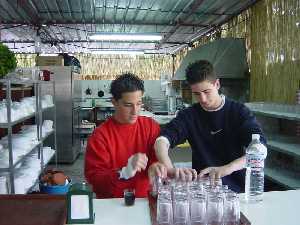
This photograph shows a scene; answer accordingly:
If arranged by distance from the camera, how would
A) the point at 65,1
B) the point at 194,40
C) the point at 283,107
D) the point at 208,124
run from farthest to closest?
1. the point at 194,40
2. the point at 65,1
3. the point at 283,107
4. the point at 208,124

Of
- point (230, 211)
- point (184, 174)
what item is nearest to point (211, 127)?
point (184, 174)

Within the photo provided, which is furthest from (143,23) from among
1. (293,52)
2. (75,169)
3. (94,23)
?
(293,52)

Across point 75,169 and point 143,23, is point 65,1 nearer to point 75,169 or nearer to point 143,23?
point 143,23

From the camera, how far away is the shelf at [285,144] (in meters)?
4.53

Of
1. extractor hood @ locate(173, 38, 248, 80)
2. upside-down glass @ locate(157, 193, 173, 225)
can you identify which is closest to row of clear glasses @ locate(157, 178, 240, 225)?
upside-down glass @ locate(157, 193, 173, 225)

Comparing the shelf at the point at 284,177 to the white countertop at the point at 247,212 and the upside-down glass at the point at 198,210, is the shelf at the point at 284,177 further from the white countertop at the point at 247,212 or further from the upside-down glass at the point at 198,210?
the upside-down glass at the point at 198,210

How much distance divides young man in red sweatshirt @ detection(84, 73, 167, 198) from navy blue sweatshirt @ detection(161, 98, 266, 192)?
257 millimetres

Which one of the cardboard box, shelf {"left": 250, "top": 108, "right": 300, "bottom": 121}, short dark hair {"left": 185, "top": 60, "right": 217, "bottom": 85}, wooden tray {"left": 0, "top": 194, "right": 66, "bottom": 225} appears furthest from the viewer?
the cardboard box

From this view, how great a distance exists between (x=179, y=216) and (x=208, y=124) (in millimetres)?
1073

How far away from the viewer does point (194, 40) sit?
12680 mm

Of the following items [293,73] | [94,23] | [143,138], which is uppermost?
[94,23]

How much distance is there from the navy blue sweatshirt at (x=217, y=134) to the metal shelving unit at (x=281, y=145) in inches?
84.8

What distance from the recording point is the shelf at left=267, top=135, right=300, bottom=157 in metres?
4.53

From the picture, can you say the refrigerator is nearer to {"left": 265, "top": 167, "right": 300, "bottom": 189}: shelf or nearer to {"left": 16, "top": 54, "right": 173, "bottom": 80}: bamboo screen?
{"left": 265, "top": 167, "right": 300, "bottom": 189}: shelf
